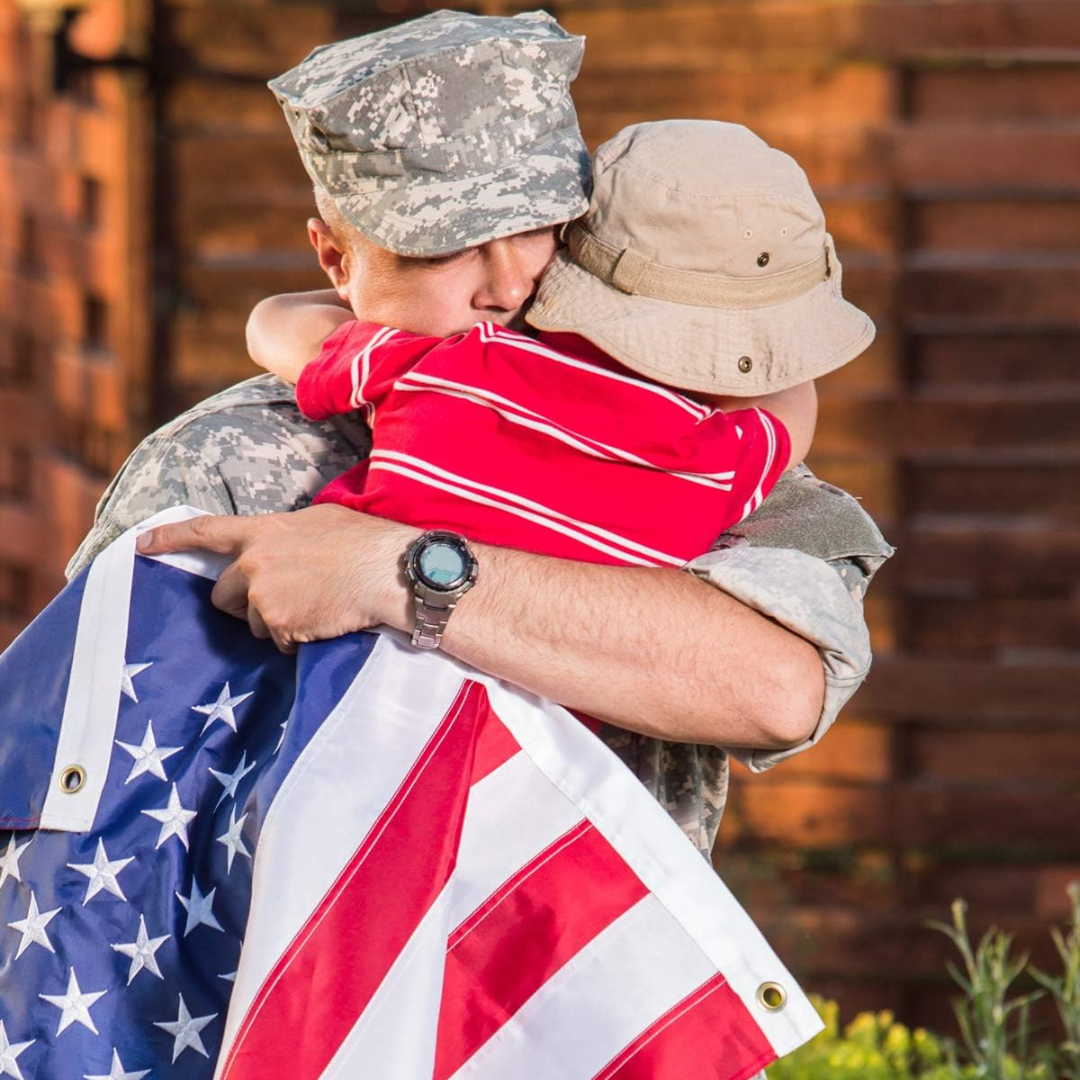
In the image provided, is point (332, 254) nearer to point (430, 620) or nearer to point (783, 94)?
point (430, 620)

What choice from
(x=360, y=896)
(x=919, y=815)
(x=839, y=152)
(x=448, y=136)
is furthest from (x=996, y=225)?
(x=360, y=896)

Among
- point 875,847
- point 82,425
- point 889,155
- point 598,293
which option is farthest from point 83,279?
point 598,293

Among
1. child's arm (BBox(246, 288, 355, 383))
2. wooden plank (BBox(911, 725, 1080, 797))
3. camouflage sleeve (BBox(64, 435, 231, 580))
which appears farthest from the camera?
wooden plank (BBox(911, 725, 1080, 797))

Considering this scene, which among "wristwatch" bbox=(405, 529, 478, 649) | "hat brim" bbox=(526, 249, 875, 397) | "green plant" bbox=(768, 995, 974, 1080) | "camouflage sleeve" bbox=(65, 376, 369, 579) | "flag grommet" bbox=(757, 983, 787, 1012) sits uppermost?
"hat brim" bbox=(526, 249, 875, 397)

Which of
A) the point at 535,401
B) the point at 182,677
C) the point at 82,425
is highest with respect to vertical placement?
the point at 535,401

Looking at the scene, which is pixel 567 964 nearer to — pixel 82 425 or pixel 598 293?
pixel 598 293

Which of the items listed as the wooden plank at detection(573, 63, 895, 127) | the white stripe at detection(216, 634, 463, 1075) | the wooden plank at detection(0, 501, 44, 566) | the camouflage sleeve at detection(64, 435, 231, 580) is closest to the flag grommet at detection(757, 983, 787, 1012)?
the white stripe at detection(216, 634, 463, 1075)

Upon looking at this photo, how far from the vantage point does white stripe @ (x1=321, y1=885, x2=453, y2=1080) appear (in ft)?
5.02

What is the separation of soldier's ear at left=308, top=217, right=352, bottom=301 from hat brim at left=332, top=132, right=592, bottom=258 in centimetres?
9

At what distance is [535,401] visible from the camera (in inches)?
66.6

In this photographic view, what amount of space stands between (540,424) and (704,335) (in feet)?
0.62

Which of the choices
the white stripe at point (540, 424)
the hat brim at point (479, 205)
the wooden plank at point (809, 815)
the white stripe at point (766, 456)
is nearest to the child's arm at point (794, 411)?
the white stripe at point (766, 456)

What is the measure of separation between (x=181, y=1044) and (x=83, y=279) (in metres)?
3.62

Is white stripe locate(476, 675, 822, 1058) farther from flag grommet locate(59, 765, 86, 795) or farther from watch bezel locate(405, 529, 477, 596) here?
flag grommet locate(59, 765, 86, 795)
